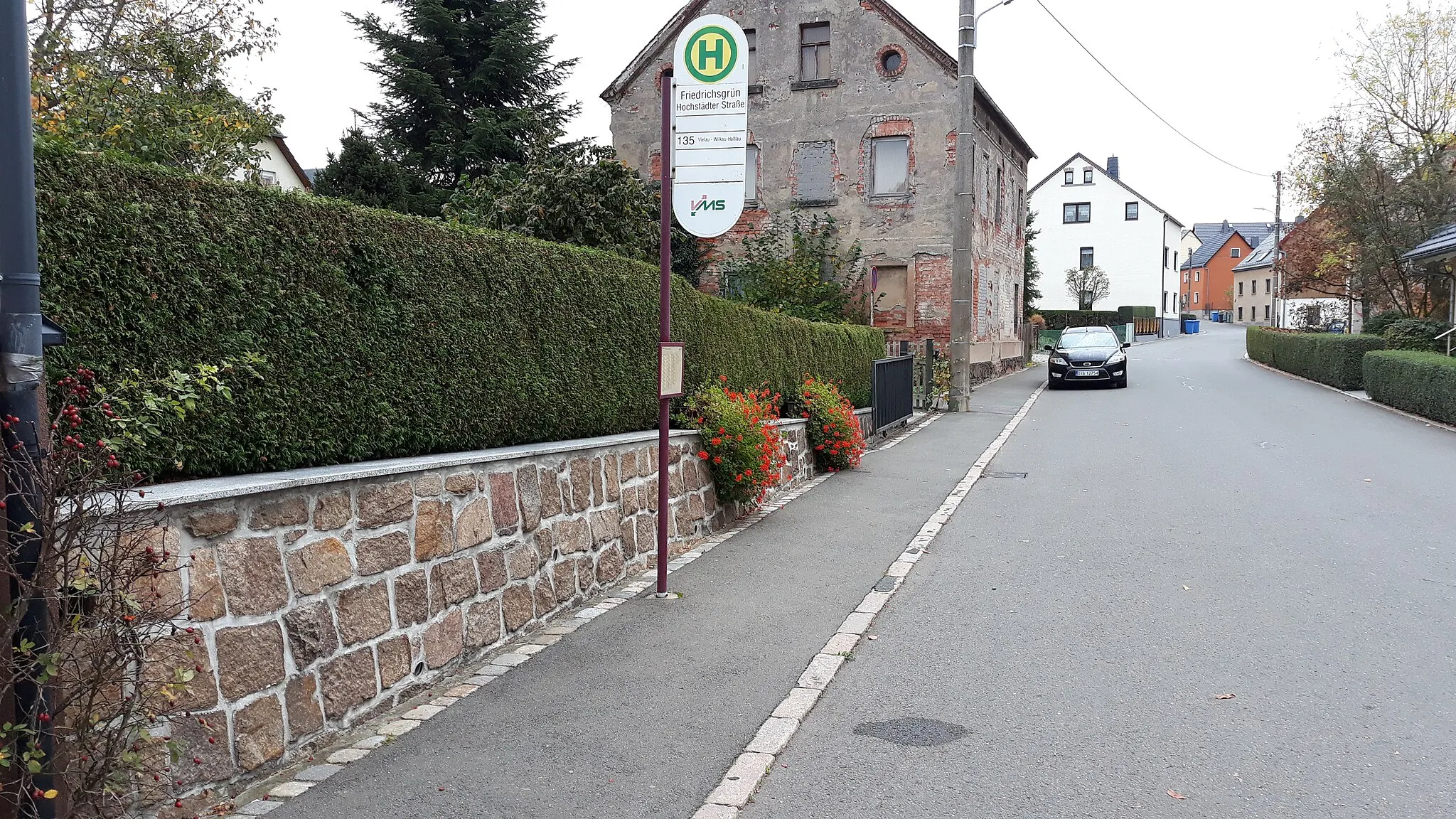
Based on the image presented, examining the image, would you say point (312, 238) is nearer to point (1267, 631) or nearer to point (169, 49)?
point (1267, 631)

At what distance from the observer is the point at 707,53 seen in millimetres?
7469

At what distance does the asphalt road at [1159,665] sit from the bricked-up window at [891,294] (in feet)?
60.8

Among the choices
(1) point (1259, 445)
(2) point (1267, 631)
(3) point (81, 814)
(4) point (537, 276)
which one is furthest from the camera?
(1) point (1259, 445)

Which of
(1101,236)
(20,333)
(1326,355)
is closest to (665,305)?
(20,333)

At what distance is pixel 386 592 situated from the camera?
5.05 meters

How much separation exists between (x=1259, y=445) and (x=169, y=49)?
17.6 meters

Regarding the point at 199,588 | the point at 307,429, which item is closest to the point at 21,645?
the point at 199,588

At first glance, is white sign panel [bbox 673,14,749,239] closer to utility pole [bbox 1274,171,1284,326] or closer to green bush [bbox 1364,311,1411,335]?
A: green bush [bbox 1364,311,1411,335]

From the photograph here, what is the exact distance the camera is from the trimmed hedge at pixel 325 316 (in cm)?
388

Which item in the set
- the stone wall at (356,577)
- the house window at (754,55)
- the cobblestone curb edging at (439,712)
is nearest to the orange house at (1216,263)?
the house window at (754,55)

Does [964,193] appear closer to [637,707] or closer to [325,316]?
[637,707]

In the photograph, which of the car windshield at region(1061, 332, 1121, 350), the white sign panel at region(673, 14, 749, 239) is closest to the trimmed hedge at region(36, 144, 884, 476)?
the white sign panel at region(673, 14, 749, 239)

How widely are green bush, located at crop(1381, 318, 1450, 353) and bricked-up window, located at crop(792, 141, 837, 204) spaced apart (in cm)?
1536

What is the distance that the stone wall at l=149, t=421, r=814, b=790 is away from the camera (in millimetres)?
3951
